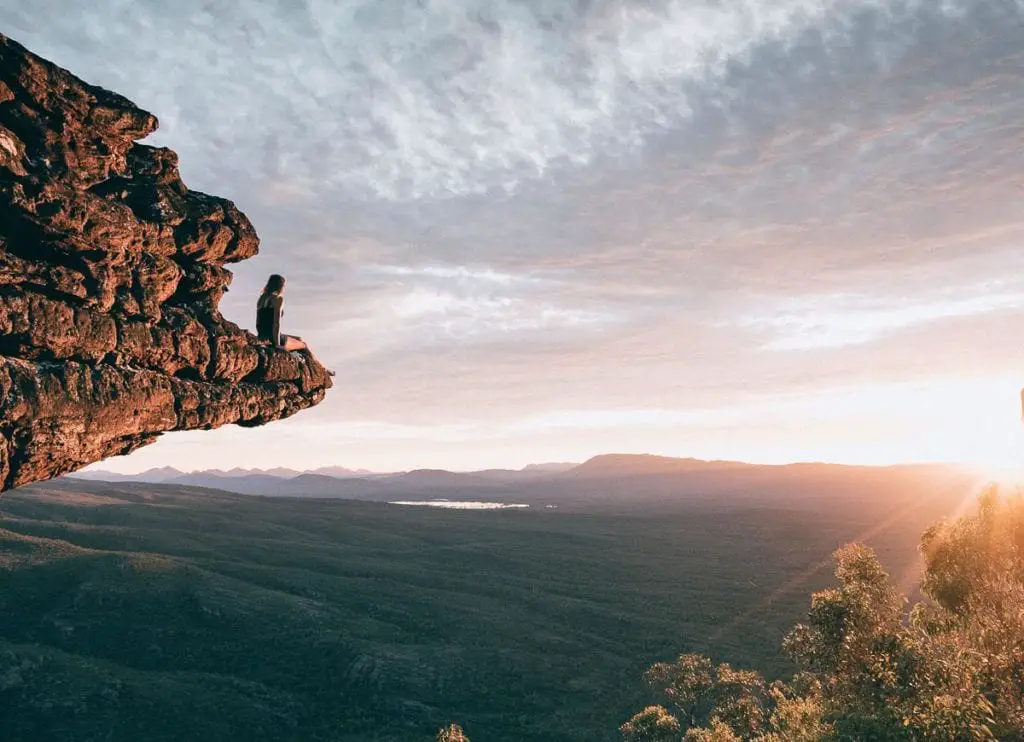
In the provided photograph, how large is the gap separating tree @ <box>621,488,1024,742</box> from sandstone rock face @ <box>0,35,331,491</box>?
23432 millimetres

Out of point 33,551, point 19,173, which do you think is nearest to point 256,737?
point 19,173

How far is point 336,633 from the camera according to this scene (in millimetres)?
89875

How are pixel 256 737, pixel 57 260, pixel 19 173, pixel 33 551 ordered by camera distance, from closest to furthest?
pixel 19 173 → pixel 57 260 → pixel 256 737 → pixel 33 551

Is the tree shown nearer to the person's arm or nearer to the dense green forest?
the person's arm

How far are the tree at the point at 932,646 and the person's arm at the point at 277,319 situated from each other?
23.3 metres

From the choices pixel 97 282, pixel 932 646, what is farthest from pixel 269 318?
pixel 932 646

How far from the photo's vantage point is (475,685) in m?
78.7

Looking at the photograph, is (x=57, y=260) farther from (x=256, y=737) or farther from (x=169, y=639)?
(x=169, y=639)

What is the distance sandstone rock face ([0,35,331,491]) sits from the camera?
43.8ft

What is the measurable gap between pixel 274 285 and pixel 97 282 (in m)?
6.38

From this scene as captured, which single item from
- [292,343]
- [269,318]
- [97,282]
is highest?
[269,318]

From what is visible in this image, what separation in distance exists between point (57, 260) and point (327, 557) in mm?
137669

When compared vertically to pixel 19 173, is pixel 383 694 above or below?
below

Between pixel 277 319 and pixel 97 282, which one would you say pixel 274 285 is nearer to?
pixel 277 319
